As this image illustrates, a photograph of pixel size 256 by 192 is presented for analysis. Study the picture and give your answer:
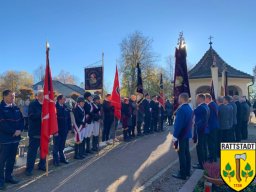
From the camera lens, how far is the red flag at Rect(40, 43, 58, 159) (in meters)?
7.95

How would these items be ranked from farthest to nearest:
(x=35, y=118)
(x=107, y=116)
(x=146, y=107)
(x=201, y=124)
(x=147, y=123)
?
(x=147, y=123) → (x=146, y=107) → (x=107, y=116) → (x=201, y=124) → (x=35, y=118)

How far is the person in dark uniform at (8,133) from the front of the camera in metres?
7.00

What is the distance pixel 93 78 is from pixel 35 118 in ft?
20.6

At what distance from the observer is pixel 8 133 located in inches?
278

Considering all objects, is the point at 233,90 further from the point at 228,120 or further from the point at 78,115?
the point at 78,115

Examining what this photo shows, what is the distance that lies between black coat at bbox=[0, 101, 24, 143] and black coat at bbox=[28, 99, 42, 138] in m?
0.83

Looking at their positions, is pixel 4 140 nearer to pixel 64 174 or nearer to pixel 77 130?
pixel 64 174

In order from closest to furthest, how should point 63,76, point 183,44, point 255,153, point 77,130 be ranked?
1. point 255,153
2. point 183,44
3. point 77,130
4. point 63,76

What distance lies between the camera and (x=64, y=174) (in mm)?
7996

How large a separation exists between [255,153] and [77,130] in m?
6.44

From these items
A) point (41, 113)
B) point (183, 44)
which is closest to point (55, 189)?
point (41, 113)

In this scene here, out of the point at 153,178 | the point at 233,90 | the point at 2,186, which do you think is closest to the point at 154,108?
the point at 153,178

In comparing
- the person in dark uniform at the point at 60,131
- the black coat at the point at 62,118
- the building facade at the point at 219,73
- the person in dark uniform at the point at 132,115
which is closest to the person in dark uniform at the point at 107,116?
the person in dark uniform at the point at 132,115

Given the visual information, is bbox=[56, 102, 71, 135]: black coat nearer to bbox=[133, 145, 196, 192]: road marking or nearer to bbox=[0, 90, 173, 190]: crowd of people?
bbox=[0, 90, 173, 190]: crowd of people
